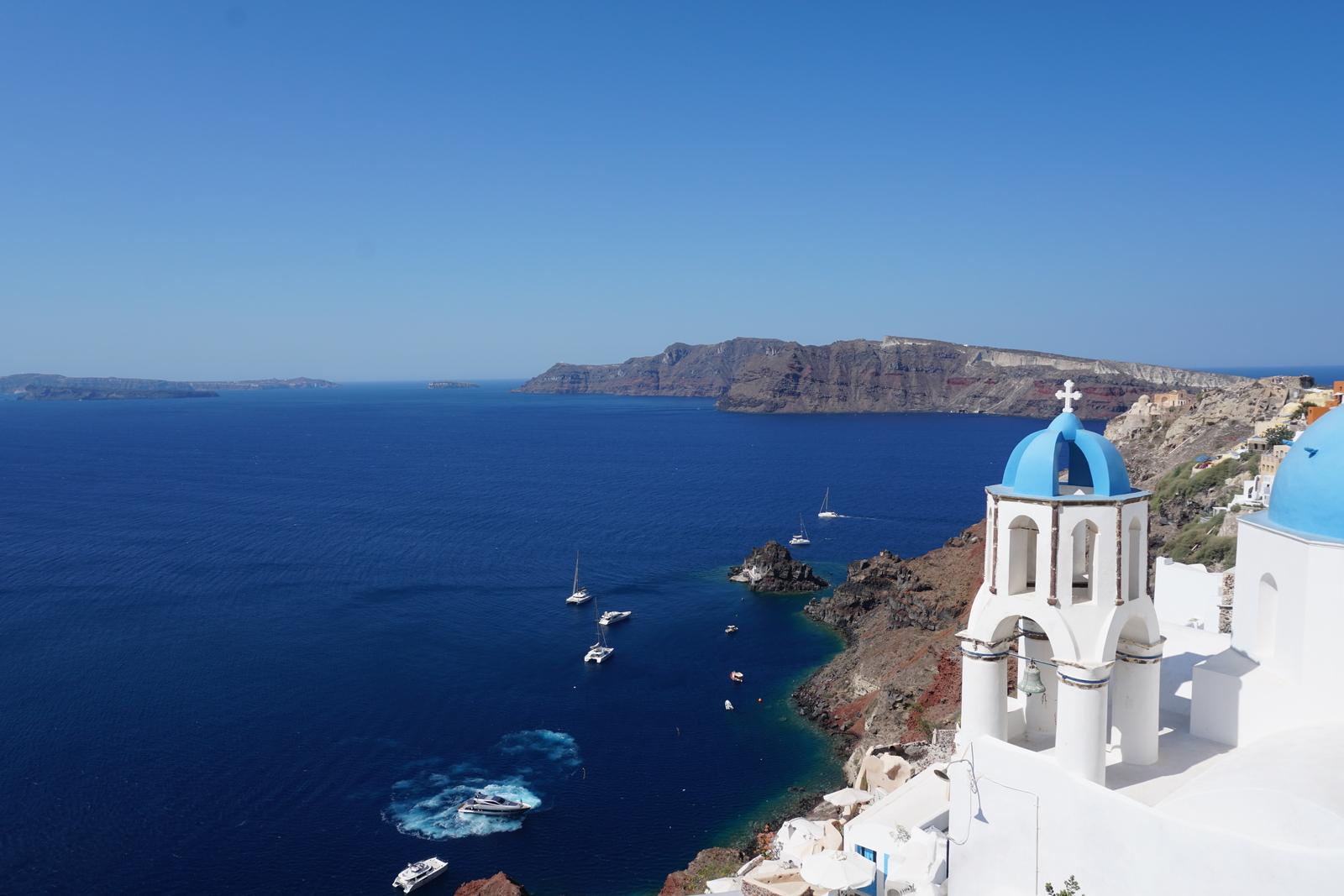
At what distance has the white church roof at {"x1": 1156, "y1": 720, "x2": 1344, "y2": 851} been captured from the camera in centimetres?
1002

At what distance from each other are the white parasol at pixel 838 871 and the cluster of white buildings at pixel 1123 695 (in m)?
3.35

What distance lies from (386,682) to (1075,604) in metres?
42.2

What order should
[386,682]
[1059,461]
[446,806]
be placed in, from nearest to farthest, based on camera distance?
[1059,461]
[446,806]
[386,682]

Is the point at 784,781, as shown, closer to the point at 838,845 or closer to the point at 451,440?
the point at 838,845

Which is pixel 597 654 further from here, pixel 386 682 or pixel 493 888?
pixel 493 888

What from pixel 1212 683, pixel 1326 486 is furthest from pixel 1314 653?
pixel 1326 486

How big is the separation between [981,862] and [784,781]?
2410cm

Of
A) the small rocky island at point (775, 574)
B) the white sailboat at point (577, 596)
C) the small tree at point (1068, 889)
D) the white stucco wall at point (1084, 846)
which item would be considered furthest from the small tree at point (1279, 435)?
the small tree at point (1068, 889)

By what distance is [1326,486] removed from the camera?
12578 millimetres

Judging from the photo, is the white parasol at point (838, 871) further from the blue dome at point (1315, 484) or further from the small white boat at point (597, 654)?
the small white boat at point (597, 654)

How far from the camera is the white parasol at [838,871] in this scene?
1773cm

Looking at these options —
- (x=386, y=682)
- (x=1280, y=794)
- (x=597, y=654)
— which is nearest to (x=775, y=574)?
(x=597, y=654)

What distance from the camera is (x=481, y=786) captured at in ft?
117

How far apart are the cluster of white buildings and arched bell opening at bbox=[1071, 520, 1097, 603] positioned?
1.5 inches
